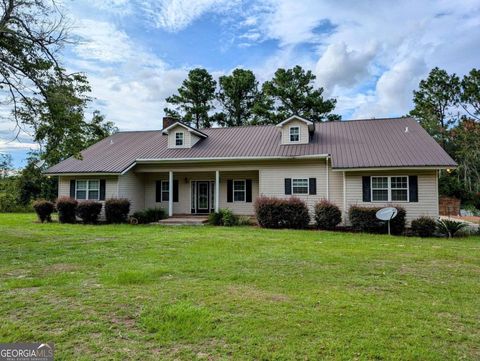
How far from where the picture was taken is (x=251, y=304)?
4.66 meters

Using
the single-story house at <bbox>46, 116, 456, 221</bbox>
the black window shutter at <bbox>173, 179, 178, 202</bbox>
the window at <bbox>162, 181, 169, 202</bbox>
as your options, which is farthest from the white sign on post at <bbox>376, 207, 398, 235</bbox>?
the window at <bbox>162, 181, 169, 202</bbox>

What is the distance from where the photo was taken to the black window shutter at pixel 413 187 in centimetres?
1434

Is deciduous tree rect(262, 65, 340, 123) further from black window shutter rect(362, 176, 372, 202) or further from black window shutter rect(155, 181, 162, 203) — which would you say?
black window shutter rect(362, 176, 372, 202)

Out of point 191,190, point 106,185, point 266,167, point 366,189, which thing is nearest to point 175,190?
point 191,190

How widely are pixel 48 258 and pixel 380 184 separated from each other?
41.3 feet

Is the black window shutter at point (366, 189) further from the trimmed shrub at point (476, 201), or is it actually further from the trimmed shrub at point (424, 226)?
the trimmed shrub at point (476, 201)

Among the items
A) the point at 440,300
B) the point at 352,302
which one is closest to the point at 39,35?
the point at 352,302

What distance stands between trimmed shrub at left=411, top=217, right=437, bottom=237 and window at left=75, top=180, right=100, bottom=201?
1477cm

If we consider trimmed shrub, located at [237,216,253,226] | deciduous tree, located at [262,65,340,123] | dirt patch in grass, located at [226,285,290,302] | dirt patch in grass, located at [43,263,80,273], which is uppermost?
deciduous tree, located at [262,65,340,123]

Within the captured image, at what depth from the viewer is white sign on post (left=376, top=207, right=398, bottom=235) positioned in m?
13.0

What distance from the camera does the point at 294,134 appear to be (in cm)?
1780

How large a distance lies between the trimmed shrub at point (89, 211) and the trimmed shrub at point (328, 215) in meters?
10.5

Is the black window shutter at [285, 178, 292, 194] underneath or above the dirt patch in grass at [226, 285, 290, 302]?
above

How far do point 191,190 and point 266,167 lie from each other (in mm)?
4902
